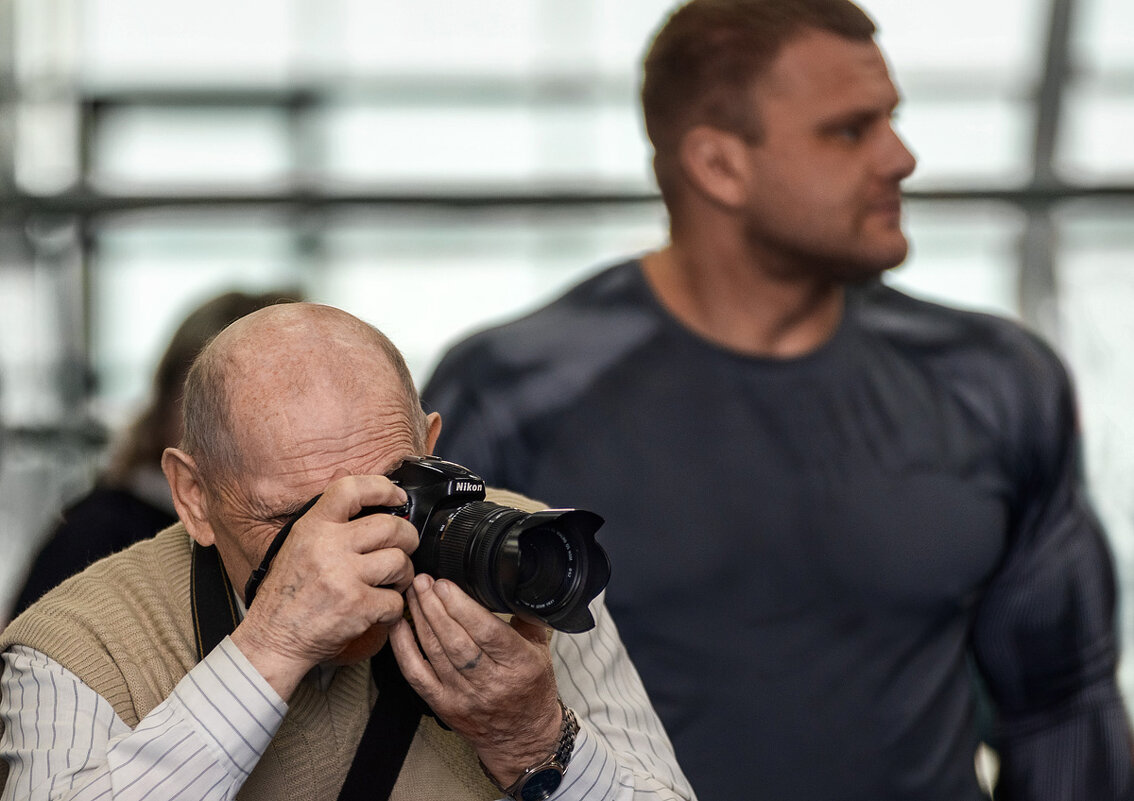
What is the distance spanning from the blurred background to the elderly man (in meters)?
3.06

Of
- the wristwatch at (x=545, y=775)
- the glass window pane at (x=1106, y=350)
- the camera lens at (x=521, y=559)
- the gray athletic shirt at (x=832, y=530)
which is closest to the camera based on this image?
the camera lens at (x=521, y=559)

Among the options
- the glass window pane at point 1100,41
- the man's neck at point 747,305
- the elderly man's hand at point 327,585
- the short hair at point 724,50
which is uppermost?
the glass window pane at point 1100,41

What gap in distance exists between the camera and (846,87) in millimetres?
1712

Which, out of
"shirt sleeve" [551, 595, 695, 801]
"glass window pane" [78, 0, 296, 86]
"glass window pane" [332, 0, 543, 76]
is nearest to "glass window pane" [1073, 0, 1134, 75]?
"glass window pane" [332, 0, 543, 76]

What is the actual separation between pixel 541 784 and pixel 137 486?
1168 millimetres

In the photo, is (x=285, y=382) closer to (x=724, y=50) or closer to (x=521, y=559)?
(x=521, y=559)

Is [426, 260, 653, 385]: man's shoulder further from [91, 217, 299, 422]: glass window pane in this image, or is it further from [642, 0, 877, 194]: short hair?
[91, 217, 299, 422]: glass window pane

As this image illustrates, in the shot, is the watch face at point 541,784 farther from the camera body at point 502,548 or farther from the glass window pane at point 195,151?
the glass window pane at point 195,151

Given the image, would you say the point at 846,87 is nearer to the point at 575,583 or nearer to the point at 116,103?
the point at 575,583

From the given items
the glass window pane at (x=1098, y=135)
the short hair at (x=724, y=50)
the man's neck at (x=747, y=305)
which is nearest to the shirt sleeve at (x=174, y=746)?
the man's neck at (x=747, y=305)

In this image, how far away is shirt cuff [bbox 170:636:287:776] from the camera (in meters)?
1.06

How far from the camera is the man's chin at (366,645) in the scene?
1.17 metres

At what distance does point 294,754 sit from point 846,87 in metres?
1.05

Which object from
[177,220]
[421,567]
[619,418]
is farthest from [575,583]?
[177,220]
